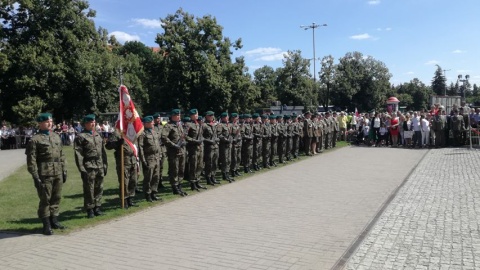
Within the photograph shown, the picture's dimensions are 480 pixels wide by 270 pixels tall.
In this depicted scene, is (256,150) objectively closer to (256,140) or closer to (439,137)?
(256,140)

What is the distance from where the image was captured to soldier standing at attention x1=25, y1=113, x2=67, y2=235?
697 centimetres

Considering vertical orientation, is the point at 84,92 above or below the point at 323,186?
above

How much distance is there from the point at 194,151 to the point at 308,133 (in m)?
9.32

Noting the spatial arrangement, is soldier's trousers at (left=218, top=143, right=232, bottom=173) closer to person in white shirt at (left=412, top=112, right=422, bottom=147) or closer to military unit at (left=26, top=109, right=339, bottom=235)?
military unit at (left=26, top=109, right=339, bottom=235)

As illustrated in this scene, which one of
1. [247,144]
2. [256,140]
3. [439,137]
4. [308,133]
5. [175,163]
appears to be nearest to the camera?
[175,163]

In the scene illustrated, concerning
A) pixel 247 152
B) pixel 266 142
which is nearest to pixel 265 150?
pixel 266 142

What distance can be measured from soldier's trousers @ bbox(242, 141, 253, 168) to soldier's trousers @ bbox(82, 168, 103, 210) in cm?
633

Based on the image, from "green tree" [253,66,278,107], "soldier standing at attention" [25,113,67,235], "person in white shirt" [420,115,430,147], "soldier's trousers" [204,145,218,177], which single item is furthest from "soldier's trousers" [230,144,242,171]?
"green tree" [253,66,278,107]

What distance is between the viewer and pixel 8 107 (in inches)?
1267

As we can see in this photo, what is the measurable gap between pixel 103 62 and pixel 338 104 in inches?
1520

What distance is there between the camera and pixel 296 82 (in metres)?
52.4

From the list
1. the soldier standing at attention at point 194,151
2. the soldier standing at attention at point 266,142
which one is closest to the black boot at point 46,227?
the soldier standing at attention at point 194,151

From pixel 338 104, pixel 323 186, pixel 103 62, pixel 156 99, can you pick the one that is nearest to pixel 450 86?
pixel 338 104

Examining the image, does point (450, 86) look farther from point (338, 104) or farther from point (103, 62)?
point (103, 62)
